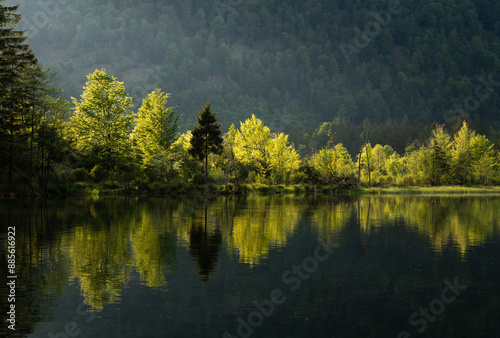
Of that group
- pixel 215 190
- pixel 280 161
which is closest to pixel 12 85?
pixel 215 190

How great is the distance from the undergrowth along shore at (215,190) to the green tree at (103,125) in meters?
4.43

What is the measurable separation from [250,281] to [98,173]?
57.8 metres

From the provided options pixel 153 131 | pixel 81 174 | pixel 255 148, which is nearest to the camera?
pixel 81 174

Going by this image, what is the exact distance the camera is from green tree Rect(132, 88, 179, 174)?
77.9 metres

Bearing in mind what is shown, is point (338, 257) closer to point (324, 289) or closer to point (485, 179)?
point (324, 289)

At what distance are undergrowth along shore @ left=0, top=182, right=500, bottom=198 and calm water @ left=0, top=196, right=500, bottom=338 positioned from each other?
102ft

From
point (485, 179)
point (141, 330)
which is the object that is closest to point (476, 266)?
point (141, 330)

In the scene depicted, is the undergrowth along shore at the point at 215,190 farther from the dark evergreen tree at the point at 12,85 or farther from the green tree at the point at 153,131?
the dark evergreen tree at the point at 12,85

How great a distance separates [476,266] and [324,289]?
26.6 ft

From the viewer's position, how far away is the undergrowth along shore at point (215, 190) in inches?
2475

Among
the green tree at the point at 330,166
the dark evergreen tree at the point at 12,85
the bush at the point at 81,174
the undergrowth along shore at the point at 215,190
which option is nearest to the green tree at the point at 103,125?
the bush at the point at 81,174

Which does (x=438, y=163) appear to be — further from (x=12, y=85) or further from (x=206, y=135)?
(x=12, y=85)

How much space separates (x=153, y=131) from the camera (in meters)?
80.0

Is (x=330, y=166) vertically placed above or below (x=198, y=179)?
above
